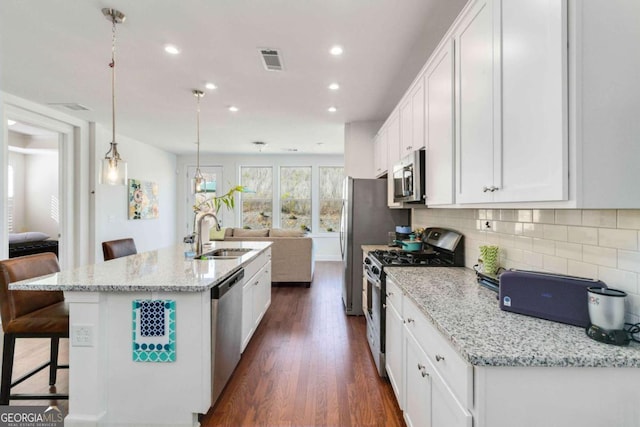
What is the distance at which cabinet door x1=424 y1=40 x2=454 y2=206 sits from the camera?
1.83 metres

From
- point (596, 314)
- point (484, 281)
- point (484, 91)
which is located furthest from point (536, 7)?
point (484, 281)

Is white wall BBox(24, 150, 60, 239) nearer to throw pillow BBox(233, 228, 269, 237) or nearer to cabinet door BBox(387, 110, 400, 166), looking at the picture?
throw pillow BBox(233, 228, 269, 237)

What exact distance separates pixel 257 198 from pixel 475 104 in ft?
22.8

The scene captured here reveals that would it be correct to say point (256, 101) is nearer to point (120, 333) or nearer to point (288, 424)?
point (120, 333)

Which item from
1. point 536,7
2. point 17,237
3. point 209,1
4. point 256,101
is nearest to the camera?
point 536,7

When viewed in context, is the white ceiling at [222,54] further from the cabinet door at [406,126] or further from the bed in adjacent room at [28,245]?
the bed in adjacent room at [28,245]

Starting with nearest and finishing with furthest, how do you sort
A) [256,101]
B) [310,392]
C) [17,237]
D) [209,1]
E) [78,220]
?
[209,1] → [310,392] → [256,101] → [78,220] → [17,237]

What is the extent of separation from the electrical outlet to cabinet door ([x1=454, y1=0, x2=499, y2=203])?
Result: 224 cm

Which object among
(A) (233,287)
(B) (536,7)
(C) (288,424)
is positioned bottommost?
(C) (288,424)

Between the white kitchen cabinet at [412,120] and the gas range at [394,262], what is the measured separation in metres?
0.79

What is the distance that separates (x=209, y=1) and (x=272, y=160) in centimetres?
594

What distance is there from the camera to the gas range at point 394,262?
7.69 feet

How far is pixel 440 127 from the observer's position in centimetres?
198

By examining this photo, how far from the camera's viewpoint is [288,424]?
1882 mm
